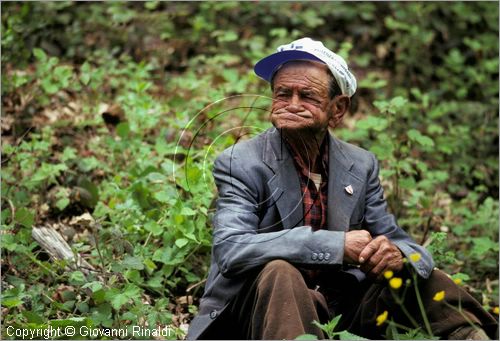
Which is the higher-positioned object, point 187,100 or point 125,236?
point 187,100

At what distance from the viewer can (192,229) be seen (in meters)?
4.55

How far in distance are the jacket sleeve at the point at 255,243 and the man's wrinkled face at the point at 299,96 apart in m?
0.43

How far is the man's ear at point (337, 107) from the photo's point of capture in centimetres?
398

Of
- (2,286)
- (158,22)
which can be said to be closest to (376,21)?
(158,22)

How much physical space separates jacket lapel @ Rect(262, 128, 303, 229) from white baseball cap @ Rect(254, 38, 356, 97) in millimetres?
357

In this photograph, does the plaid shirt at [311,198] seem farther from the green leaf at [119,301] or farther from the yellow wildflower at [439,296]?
the green leaf at [119,301]

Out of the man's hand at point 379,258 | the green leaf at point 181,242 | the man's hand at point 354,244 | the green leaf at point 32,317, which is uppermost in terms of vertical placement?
the man's hand at point 354,244

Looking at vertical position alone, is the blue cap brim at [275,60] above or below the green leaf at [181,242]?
above

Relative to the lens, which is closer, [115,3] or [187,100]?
[187,100]

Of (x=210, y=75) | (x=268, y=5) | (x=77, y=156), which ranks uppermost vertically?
(x=268, y=5)

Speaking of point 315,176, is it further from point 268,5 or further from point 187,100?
point 268,5

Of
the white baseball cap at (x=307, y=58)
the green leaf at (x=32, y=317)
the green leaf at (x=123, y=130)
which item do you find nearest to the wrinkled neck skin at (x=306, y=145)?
the white baseball cap at (x=307, y=58)

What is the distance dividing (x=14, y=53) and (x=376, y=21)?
386 centimetres

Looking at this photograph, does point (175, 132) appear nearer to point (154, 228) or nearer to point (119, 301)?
point (154, 228)
